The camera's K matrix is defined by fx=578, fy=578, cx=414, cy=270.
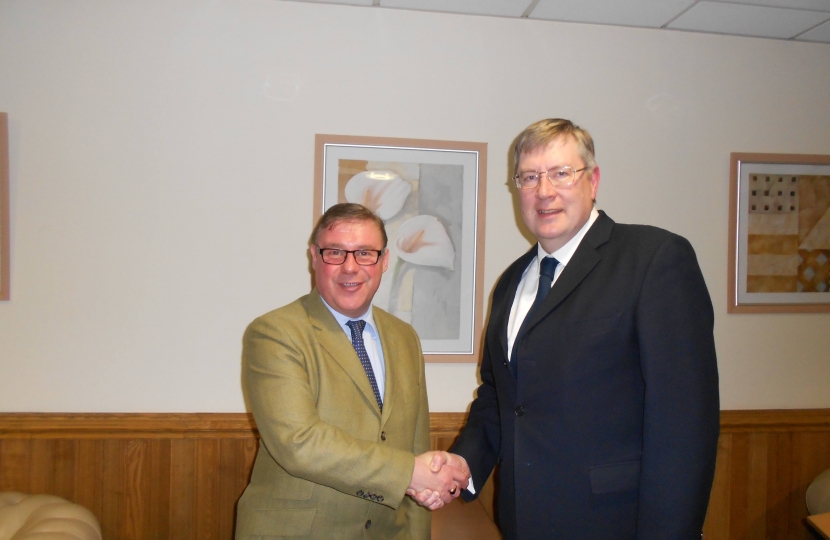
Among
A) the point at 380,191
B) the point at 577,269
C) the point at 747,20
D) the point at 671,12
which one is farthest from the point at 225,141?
the point at 747,20

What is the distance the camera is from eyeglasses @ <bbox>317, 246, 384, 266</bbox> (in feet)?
5.90

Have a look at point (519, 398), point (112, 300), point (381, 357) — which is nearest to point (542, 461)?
point (519, 398)

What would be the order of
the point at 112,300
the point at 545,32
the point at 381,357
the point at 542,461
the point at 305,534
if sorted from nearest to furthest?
the point at 542,461, the point at 305,534, the point at 381,357, the point at 112,300, the point at 545,32

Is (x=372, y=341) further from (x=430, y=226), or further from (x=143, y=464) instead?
(x=143, y=464)

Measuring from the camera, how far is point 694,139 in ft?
10.6

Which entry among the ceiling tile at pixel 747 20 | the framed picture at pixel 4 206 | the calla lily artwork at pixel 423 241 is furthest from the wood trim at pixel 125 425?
the ceiling tile at pixel 747 20

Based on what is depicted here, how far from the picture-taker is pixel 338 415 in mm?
1700

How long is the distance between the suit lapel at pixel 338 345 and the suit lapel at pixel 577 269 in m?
0.53

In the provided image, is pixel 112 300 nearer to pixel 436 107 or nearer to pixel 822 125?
pixel 436 107

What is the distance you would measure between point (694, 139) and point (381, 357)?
2.35 m

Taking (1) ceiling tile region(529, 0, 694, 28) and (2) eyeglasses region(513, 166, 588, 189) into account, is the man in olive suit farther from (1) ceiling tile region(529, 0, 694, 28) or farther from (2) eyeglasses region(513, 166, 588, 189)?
(1) ceiling tile region(529, 0, 694, 28)

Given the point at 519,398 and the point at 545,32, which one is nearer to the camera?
the point at 519,398

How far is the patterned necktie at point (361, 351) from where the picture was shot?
181 cm

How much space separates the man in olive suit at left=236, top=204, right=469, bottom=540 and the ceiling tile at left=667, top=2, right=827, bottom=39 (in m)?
2.27
